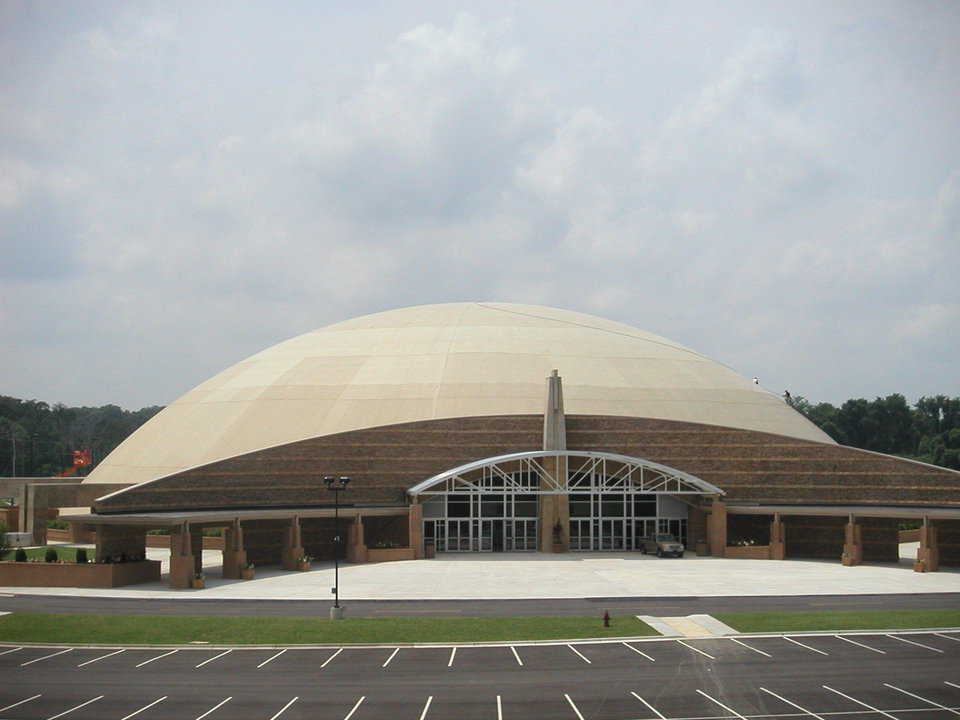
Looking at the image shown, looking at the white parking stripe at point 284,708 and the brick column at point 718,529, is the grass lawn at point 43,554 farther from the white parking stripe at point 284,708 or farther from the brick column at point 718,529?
the brick column at point 718,529

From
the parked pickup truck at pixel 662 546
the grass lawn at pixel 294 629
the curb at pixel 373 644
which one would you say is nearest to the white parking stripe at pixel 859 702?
the curb at pixel 373 644

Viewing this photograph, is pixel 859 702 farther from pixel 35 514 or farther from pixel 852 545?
pixel 35 514

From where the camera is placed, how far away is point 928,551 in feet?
164

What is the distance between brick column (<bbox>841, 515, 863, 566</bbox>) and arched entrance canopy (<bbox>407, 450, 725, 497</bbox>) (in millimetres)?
7196

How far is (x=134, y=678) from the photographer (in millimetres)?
25641

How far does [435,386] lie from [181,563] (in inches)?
1057

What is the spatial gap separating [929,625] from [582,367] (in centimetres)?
3901

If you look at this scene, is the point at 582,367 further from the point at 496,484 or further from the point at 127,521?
the point at 127,521

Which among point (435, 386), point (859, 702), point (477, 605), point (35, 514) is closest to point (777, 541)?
point (435, 386)

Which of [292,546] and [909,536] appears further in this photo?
[909,536]

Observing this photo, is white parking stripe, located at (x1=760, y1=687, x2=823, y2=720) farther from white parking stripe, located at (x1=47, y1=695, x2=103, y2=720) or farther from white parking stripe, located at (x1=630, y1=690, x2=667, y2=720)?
white parking stripe, located at (x1=47, y1=695, x2=103, y2=720)

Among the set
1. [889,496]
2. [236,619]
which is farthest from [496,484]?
[236,619]

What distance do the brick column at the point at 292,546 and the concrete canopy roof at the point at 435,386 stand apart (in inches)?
491

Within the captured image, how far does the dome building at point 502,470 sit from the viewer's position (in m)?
52.5
